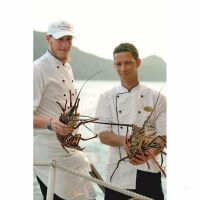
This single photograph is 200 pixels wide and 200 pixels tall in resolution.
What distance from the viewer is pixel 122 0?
2.27 metres

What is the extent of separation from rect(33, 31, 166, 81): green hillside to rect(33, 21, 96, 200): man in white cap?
0.11 ft

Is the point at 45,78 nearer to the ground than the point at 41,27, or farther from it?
nearer to the ground

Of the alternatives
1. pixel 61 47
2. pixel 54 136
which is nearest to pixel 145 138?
pixel 54 136

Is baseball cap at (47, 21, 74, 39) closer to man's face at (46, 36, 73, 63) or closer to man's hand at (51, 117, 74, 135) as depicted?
man's face at (46, 36, 73, 63)

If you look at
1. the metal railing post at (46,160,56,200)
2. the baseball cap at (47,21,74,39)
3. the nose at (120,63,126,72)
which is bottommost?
the metal railing post at (46,160,56,200)

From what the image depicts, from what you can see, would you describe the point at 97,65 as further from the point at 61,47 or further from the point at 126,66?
the point at 61,47

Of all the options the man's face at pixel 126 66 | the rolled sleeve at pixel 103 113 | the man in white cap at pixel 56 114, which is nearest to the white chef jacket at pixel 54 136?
the man in white cap at pixel 56 114

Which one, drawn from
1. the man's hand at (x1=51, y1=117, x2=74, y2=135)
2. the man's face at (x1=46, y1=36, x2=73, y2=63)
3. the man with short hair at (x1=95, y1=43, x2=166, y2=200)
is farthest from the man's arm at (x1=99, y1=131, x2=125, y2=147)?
the man's face at (x1=46, y1=36, x2=73, y2=63)

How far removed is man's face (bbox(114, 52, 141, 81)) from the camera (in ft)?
7.31

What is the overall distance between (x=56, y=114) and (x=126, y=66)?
386mm

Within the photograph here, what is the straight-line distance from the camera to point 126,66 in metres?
2.24
